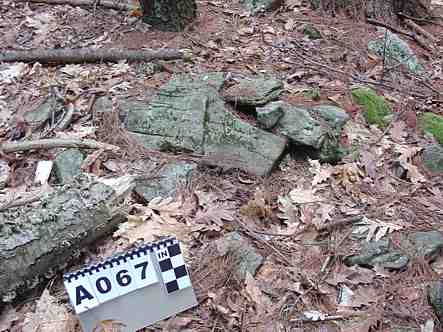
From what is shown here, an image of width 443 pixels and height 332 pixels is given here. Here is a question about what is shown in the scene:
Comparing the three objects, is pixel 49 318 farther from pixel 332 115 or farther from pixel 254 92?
pixel 332 115

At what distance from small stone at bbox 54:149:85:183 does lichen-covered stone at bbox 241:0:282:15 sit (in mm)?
2821

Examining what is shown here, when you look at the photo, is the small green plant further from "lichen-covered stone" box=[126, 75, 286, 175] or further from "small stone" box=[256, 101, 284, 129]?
"lichen-covered stone" box=[126, 75, 286, 175]

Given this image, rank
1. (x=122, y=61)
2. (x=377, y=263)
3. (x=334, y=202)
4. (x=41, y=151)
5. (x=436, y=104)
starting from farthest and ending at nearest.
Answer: (x=122, y=61) → (x=436, y=104) → (x=41, y=151) → (x=334, y=202) → (x=377, y=263)

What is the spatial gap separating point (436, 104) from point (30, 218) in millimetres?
3462

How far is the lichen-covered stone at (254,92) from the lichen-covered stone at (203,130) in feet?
0.37

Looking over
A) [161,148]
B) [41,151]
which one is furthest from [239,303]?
[41,151]

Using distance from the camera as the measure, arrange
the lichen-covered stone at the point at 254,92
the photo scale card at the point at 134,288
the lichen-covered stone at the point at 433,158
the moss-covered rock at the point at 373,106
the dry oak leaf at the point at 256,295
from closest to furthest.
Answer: the photo scale card at the point at 134,288 → the dry oak leaf at the point at 256,295 → the lichen-covered stone at the point at 433,158 → the lichen-covered stone at the point at 254,92 → the moss-covered rock at the point at 373,106

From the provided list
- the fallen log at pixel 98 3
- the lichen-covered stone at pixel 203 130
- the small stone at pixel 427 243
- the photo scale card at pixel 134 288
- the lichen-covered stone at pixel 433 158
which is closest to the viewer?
the photo scale card at pixel 134 288

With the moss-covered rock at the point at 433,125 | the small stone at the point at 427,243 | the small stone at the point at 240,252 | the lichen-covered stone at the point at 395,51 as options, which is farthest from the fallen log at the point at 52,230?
the lichen-covered stone at the point at 395,51

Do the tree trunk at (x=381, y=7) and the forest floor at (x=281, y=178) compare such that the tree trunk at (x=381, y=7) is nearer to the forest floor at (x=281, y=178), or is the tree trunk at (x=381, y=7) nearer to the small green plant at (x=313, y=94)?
the forest floor at (x=281, y=178)

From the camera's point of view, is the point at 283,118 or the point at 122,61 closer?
the point at 283,118

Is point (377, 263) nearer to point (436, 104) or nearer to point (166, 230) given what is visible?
point (166, 230)

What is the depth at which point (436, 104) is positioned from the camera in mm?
4207

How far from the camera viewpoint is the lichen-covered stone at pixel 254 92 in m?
3.67
